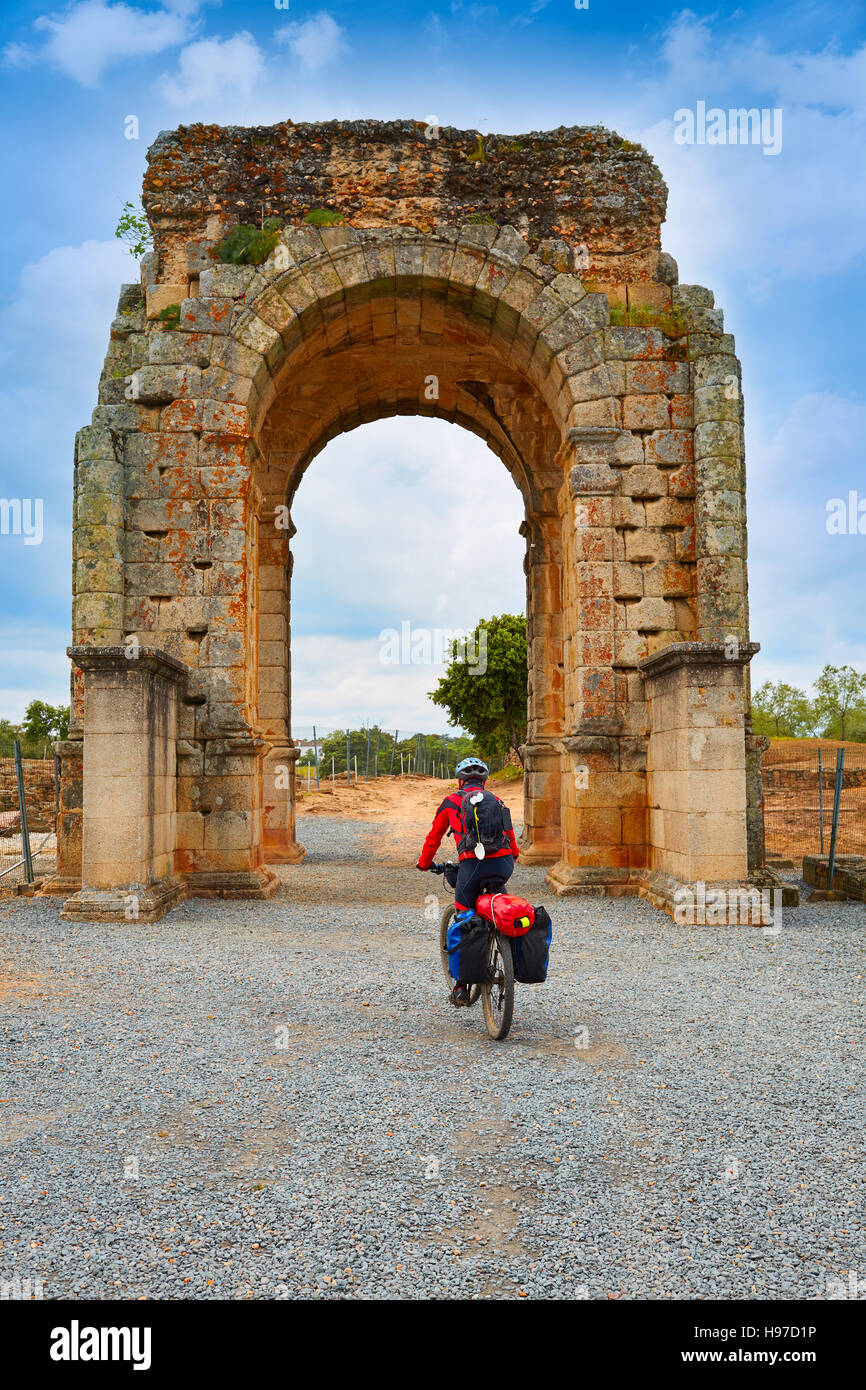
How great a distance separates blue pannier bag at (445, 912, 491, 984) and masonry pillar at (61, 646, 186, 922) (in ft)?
12.4

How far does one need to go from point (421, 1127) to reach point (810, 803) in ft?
63.5

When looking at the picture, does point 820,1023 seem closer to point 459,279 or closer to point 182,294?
point 459,279

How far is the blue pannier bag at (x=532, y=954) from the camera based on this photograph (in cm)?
451

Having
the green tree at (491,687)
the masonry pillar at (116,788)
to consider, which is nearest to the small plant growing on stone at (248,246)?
the masonry pillar at (116,788)

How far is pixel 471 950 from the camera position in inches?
184

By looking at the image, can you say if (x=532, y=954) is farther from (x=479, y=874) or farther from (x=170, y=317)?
(x=170, y=317)

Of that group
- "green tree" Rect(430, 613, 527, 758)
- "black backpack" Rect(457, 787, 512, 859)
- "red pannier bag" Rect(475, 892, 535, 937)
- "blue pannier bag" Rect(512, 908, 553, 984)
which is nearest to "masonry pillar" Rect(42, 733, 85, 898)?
"black backpack" Rect(457, 787, 512, 859)

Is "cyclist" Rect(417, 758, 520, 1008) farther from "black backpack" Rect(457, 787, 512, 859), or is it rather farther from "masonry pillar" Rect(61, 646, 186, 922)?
"masonry pillar" Rect(61, 646, 186, 922)

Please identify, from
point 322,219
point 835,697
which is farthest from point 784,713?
point 322,219

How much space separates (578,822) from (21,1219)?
22.7ft

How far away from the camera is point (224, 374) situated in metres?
9.40

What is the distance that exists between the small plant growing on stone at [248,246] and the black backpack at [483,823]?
23.0ft

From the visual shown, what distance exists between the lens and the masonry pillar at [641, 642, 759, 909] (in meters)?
7.61
